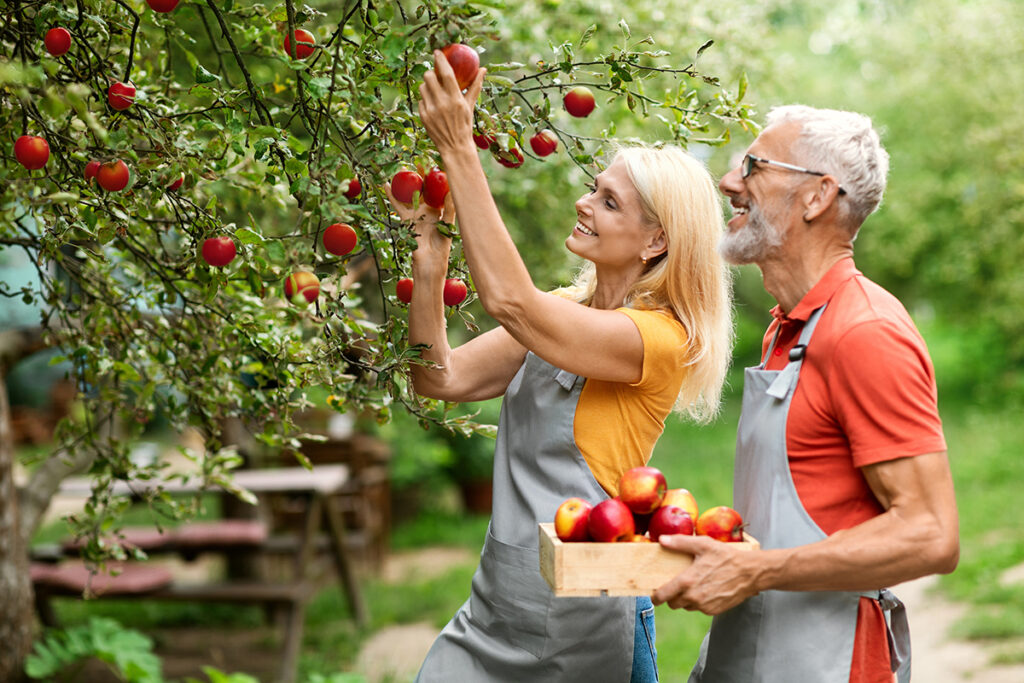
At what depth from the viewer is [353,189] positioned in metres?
2.13

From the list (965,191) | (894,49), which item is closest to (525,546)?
(965,191)

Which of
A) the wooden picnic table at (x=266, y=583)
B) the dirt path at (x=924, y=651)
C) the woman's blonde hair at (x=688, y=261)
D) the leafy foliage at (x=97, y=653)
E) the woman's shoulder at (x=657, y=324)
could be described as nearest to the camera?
the woman's shoulder at (x=657, y=324)

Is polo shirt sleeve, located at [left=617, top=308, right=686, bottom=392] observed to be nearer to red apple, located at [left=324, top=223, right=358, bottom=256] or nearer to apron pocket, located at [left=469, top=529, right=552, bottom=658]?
apron pocket, located at [left=469, top=529, right=552, bottom=658]

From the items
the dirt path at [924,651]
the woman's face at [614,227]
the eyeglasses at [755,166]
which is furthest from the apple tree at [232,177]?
the dirt path at [924,651]

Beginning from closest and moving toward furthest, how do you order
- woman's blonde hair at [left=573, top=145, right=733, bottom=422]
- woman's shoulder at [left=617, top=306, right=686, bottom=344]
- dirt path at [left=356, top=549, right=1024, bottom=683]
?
woman's shoulder at [left=617, top=306, right=686, bottom=344]
woman's blonde hair at [left=573, top=145, right=733, bottom=422]
dirt path at [left=356, top=549, right=1024, bottom=683]

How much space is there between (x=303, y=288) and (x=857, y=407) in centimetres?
99

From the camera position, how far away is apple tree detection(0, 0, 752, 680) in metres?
1.98

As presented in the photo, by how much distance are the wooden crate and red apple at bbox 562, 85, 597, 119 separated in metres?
0.95

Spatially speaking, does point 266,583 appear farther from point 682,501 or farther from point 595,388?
point 682,501

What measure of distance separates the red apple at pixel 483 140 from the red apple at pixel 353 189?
0.27 meters

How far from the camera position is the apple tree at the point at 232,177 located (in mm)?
1979

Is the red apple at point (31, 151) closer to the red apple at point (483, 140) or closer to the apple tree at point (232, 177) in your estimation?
the apple tree at point (232, 177)

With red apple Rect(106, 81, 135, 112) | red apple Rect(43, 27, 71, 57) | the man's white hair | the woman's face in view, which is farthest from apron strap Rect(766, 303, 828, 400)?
red apple Rect(43, 27, 71, 57)

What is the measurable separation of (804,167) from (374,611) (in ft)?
19.7
